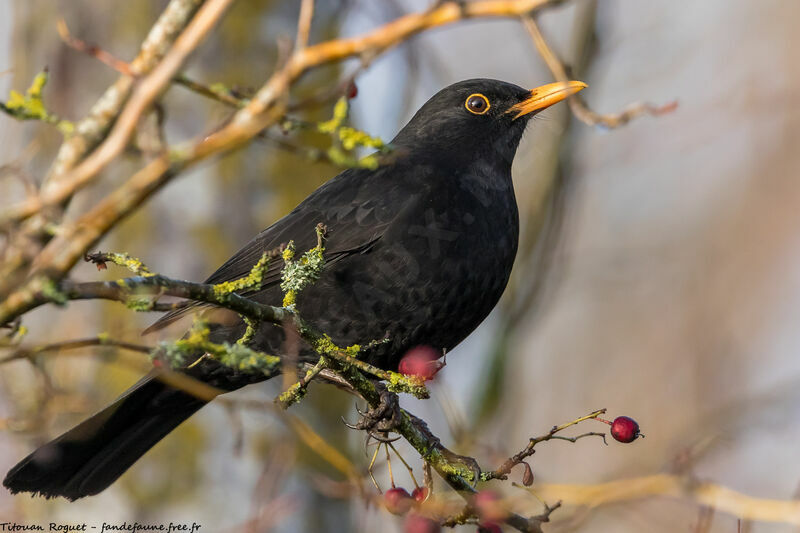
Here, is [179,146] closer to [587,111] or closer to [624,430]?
[587,111]

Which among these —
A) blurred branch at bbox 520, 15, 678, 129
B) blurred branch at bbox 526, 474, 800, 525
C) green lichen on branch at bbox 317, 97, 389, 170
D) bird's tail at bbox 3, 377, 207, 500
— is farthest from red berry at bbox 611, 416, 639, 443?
bird's tail at bbox 3, 377, 207, 500

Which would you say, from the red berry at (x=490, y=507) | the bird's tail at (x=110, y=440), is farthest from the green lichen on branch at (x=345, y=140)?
the bird's tail at (x=110, y=440)

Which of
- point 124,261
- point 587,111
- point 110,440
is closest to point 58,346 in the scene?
point 124,261

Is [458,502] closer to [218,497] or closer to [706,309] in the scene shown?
[218,497]

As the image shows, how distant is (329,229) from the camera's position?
147 inches

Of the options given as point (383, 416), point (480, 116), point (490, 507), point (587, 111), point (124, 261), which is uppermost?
point (480, 116)

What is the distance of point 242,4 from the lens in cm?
561

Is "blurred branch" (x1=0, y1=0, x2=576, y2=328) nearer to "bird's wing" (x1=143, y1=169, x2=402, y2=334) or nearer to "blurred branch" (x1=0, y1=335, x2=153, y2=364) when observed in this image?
"blurred branch" (x1=0, y1=335, x2=153, y2=364)

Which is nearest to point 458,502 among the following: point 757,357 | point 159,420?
point 159,420

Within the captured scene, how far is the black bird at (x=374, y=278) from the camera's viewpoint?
11.6ft

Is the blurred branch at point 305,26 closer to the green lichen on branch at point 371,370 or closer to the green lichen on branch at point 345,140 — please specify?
the green lichen on branch at point 345,140

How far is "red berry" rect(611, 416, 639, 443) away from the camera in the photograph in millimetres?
2691

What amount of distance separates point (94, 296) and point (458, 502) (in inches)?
53.9

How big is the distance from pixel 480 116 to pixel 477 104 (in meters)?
0.06
